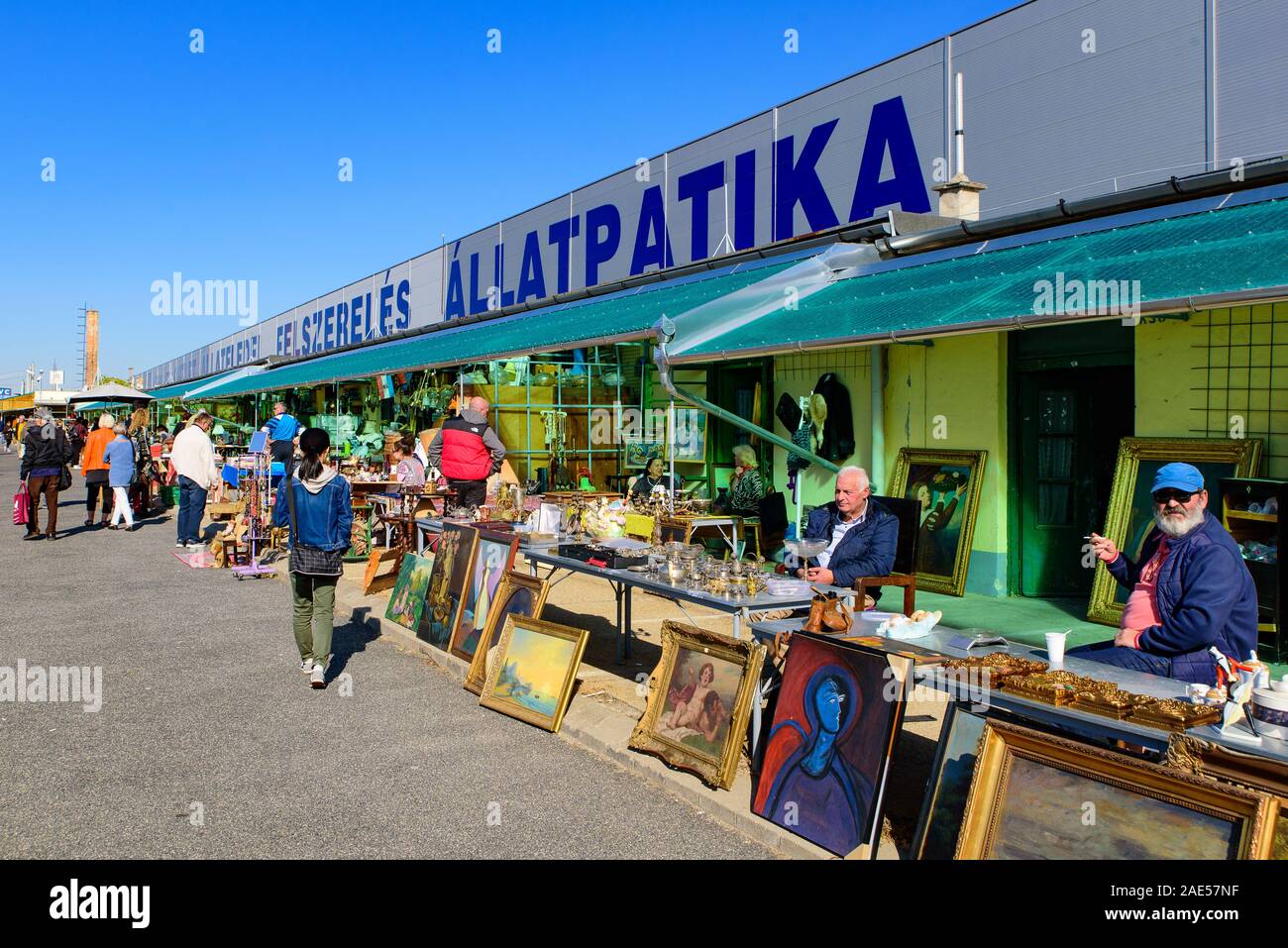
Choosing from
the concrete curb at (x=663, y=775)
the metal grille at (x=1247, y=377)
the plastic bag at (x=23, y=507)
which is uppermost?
the metal grille at (x=1247, y=377)

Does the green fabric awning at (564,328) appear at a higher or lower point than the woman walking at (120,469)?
higher

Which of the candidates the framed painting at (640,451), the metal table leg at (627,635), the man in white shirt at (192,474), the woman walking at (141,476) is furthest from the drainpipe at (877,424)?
the woman walking at (141,476)

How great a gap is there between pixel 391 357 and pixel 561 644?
12689 mm

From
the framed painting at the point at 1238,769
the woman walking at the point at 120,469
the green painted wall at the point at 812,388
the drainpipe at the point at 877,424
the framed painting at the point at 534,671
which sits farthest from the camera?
the woman walking at the point at 120,469

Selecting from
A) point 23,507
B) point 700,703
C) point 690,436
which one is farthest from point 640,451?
point 23,507

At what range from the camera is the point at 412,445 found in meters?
16.9

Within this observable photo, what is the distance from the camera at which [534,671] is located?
242 inches

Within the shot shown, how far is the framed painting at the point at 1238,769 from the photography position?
2.65 m

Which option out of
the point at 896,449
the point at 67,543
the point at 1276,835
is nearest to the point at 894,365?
the point at 896,449

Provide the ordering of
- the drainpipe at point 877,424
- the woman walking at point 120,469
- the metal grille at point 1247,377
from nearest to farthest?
the metal grille at point 1247,377
the drainpipe at point 877,424
the woman walking at point 120,469

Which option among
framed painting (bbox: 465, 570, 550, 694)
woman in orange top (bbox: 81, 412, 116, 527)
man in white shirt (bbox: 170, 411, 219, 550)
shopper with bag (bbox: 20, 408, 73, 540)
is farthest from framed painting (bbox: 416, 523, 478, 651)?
woman in orange top (bbox: 81, 412, 116, 527)

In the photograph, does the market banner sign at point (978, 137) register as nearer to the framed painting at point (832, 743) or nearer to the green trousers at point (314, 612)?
the framed painting at point (832, 743)

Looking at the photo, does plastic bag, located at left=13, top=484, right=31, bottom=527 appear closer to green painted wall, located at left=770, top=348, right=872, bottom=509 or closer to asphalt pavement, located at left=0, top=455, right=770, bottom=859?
asphalt pavement, located at left=0, top=455, right=770, bottom=859

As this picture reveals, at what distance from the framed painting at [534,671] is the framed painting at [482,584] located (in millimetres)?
718
